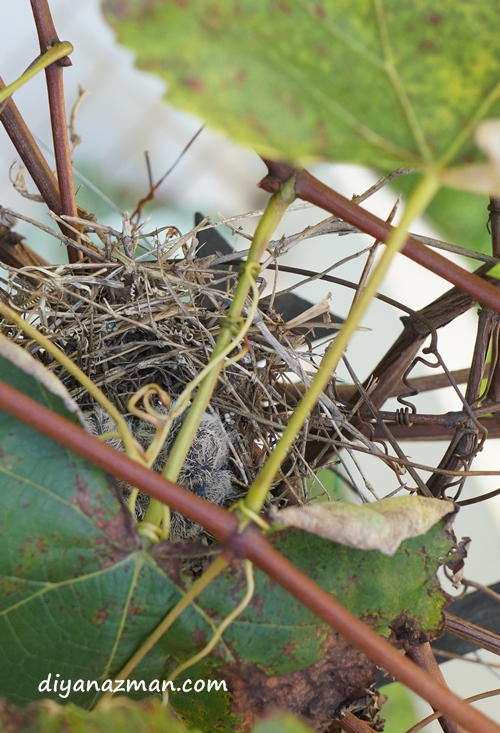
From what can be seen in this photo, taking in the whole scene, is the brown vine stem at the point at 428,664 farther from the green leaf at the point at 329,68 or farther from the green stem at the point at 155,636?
the green leaf at the point at 329,68

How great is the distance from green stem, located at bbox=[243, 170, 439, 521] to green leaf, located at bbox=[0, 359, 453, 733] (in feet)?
0.30

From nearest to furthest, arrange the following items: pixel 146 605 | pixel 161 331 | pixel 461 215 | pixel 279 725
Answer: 1. pixel 279 725
2. pixel 146 605
3. pixel 161 331
4. pixel 461 215

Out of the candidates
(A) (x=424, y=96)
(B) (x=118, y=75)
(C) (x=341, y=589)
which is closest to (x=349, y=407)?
(C) (x=341, y=589)

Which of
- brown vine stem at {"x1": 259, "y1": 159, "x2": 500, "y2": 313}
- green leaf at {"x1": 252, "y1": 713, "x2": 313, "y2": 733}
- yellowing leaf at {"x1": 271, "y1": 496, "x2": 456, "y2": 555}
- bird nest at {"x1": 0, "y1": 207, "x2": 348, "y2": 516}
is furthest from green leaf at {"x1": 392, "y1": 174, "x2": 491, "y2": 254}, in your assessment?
green leaf at {"x1": 252, "y1": 713, "x2": 313, "y2": 733}

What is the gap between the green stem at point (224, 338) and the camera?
0.33m

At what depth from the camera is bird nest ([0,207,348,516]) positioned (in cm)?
52

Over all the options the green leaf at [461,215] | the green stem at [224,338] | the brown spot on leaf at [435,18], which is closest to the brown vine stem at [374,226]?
the green stem at [224,338]

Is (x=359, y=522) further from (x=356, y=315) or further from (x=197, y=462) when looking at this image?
(x=197, y=462)

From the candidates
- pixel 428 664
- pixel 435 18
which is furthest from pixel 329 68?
pixel 428 664

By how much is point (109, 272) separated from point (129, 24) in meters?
0.33

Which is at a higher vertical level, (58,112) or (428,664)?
(58,112)

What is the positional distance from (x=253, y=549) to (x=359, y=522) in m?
0.05

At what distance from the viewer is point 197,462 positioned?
605 millimetres

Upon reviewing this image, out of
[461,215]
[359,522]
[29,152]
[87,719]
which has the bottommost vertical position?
[87,719]
